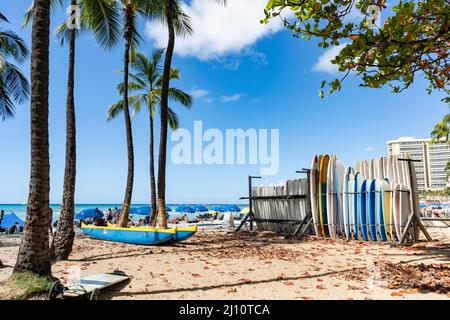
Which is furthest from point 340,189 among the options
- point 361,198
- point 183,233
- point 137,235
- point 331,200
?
point 137,235

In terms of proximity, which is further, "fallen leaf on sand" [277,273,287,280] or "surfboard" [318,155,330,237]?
"surfboard" [318,155,330,237]

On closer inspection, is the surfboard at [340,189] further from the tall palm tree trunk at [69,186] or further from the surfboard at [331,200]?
the tall palm tree trunk at [69,186]

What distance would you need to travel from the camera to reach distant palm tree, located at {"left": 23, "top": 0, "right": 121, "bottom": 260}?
895 centimetres

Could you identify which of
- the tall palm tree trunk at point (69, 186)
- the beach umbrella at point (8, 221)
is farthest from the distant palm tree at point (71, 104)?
the beach umbrella at point (8, 221)

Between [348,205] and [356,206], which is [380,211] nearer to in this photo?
[356,206]

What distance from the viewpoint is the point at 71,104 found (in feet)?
33.1

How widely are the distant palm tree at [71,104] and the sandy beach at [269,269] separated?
26.2 inches

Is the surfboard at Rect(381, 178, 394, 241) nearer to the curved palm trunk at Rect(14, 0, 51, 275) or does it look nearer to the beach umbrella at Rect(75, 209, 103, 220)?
the curved palm trunk at Rect(14, 0, 51, 275)

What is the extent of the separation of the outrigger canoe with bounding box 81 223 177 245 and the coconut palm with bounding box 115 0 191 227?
31.8 inches

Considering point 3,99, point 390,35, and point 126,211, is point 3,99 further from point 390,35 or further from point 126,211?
point 390,35

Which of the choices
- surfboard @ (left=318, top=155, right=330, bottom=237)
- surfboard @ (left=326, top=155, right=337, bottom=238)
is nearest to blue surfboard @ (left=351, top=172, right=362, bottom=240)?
surfboard @ (left=326, top=155, right=337, bottom=238)
